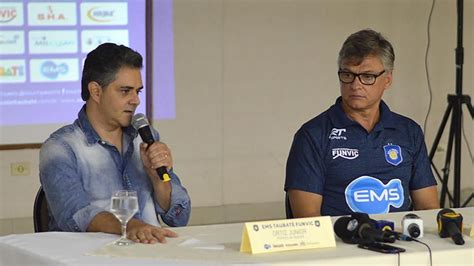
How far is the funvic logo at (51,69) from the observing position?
Answer: 19.0ft

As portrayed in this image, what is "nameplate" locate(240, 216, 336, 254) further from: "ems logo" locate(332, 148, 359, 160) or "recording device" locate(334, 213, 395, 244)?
"ems logo" locate(332, 148, 359, 160)

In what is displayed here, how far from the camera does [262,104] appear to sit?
20.7ft

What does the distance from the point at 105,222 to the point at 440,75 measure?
4203mm

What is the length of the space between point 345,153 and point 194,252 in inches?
38.7

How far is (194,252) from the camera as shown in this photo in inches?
103

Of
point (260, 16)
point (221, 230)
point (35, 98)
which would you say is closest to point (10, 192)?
point (35, 98)

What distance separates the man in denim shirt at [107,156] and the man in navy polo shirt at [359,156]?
441 millimetres

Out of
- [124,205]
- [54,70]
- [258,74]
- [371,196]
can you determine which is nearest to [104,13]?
[54,70]

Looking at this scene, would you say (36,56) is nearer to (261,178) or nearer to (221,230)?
(261,178)

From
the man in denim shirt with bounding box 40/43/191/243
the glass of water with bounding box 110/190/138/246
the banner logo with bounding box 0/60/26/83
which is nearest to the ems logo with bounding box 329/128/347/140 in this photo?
the man in denim shirt with bounding box 40/43/191/243

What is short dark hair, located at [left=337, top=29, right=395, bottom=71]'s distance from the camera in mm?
3443

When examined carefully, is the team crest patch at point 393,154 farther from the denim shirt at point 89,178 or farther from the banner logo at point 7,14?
the banner logo at point 7,14

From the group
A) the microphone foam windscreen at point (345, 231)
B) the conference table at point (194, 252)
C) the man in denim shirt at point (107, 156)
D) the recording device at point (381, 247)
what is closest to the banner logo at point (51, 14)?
the man in denim shirt at point (107, 156)

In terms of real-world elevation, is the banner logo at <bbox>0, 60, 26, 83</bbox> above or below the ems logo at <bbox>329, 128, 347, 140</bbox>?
above
